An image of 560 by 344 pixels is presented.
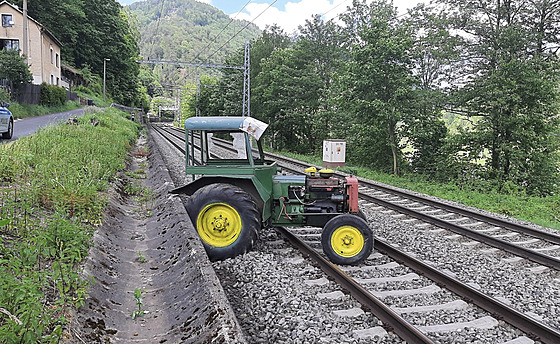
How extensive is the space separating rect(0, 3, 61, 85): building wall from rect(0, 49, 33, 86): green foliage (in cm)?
1037

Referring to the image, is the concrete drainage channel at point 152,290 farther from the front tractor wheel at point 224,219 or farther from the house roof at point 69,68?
the house roof at point 69,68

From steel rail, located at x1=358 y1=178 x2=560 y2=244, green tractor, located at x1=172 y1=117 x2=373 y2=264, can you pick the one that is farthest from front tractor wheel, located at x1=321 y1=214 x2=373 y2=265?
steel rail, located at x1=358 y1=178 x2=560 y2=244

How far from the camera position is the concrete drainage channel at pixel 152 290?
161 inches

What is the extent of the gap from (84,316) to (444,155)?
18627 millimetres

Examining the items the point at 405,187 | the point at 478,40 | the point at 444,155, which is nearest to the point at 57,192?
the point at 405,187

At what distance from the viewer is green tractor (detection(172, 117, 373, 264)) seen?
6480 millimetres

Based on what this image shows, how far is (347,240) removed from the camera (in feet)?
21.2

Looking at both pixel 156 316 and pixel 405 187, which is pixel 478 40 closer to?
pixel 405 187

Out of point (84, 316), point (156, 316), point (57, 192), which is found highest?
point (57, 192)

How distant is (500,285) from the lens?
593cm

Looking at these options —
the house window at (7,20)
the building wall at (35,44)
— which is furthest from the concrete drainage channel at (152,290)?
the house window at (7,20)

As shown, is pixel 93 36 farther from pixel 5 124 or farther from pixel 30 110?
pixel 5 124

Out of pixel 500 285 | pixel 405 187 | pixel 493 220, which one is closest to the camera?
pixel 500 285

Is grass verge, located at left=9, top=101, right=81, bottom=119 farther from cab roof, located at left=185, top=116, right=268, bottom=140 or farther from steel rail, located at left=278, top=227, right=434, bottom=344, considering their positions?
steel rail, located at left=278, top=227, right=434, bottom=344
